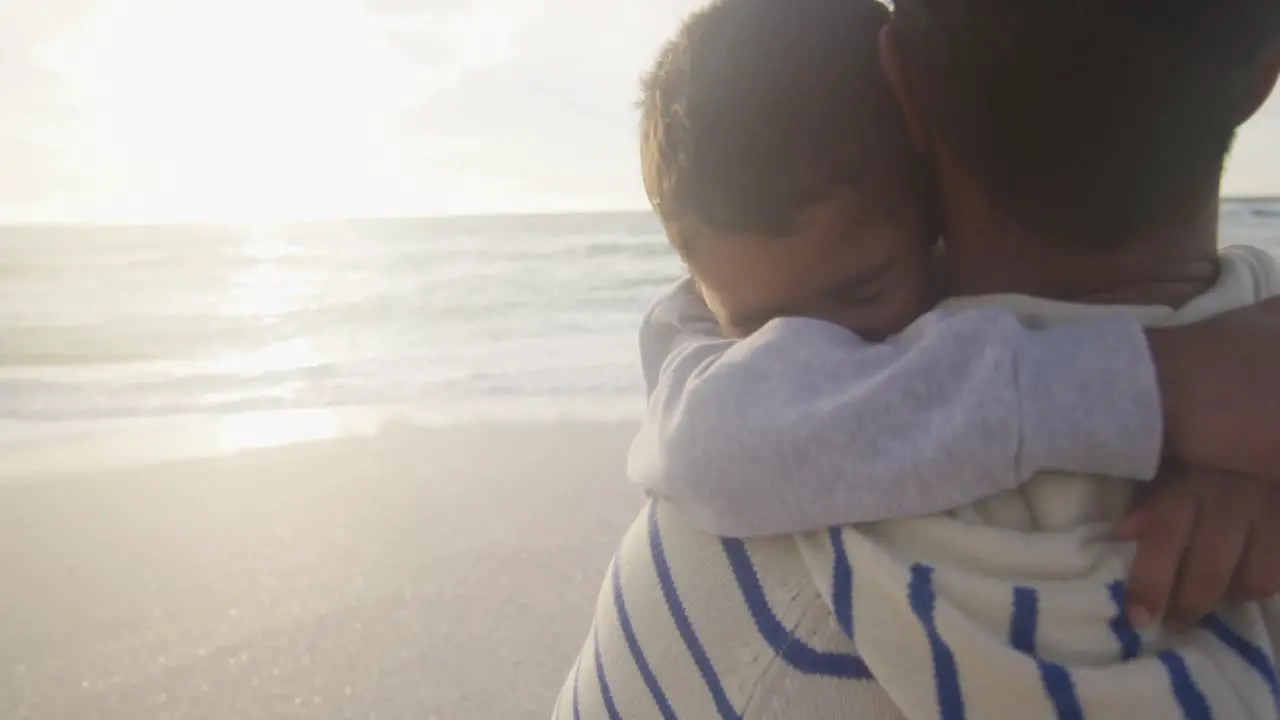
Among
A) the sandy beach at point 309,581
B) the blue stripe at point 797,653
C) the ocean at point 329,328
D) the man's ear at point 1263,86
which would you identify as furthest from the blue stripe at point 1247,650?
the ocean at point 329,328

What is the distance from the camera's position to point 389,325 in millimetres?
7188

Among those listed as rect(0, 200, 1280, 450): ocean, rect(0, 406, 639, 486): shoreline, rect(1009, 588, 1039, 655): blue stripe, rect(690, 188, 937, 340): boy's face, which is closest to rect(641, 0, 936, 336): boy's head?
rect(690, 188, 937, 340): boy's face

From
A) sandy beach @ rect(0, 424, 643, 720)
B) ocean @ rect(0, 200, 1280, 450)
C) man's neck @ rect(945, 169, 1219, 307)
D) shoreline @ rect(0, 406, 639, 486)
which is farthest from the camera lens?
ocean @ rect(0, 200, 1280, 450)

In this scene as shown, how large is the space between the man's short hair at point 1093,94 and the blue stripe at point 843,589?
0.88 ft

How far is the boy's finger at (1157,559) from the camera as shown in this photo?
667 millimetres

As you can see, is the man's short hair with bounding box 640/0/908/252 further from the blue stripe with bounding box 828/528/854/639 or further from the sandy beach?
the sandy beach

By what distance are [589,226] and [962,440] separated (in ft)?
58.8

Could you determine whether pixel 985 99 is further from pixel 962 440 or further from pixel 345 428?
pixel 345 428

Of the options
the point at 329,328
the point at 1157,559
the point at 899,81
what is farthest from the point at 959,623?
the point at 329,328

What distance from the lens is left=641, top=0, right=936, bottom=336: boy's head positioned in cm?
92

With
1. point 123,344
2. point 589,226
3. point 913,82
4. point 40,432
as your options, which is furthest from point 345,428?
point 589,226

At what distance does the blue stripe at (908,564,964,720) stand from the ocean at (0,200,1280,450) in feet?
11.9

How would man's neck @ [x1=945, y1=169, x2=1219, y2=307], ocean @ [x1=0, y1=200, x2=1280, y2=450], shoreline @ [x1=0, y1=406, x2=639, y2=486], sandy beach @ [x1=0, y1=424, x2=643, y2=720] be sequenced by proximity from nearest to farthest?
1. man's neck @ [x1=945, y1=169, x2=1219, y2=307]
2. sandy beach @ [x1=0, y1=424, x2=643, y2=720]
3. shoreline @ [x1=0, y1=406, x2=639, y2=486]
4. ocean @ [x1=0, y1=200, x2=1280, y2=450]

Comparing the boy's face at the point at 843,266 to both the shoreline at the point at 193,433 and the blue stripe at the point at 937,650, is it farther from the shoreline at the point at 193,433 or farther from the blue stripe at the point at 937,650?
the shoreline at the point at 193,433
